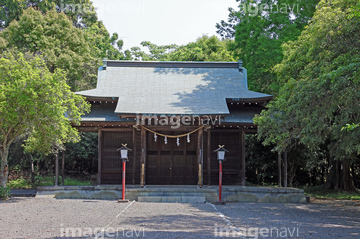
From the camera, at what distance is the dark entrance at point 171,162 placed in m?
18.3

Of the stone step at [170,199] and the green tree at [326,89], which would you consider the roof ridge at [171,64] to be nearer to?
the green tree at [326,89]

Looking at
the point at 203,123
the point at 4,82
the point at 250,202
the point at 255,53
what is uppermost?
the point at 255,53

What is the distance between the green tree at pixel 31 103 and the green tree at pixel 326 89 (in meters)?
7.86

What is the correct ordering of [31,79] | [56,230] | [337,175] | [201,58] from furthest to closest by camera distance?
[201,58] → [337,175] → [31,79] → [56,230]

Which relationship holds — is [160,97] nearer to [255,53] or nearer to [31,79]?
[31,79]

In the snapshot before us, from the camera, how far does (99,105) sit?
18.8 meters

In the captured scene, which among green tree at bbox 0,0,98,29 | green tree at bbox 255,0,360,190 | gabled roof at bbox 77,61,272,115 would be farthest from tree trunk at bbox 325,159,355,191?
green tree at bbox 0,0,98,29

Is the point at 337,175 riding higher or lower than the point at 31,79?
lower

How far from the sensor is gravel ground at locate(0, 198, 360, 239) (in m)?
8.12

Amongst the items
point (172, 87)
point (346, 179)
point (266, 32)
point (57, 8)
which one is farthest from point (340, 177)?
point (57, 8)

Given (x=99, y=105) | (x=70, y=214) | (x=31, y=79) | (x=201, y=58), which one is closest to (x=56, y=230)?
(x=70, y=214)

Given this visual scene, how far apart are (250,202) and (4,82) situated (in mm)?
11348

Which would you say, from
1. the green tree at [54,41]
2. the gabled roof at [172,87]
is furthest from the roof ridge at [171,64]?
the green tree at [54,41]

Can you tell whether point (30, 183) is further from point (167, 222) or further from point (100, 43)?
point (167, 222)
